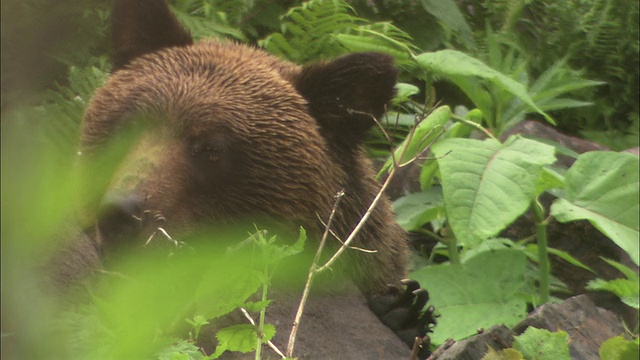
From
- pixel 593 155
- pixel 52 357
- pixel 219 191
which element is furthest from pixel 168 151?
pixel 52 357

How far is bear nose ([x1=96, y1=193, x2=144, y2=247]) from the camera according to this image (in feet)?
8.44

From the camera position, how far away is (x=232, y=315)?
248cm

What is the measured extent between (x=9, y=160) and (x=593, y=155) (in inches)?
104

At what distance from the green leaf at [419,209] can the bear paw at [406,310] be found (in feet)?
1.69

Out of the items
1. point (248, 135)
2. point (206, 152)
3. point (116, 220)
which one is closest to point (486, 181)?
point (248, 135)

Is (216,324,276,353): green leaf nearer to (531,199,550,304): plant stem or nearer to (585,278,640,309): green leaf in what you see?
(531,199,550,304): plant stem

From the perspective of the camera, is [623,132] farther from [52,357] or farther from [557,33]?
[52,357]

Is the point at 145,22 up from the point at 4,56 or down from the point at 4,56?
down

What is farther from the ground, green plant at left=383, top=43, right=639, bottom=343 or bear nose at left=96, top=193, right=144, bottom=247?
bear nose at left=96, top=193, right=144, bottom=247

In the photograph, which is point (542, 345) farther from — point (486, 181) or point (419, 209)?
point (419, 209)

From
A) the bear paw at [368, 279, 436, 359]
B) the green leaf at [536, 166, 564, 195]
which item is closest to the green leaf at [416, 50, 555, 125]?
the green leaf at [536, 166, 564, 195]

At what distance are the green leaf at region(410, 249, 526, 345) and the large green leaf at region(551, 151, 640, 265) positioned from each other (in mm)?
440

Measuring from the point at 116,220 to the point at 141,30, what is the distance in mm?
1049

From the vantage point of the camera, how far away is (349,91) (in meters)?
3.11
